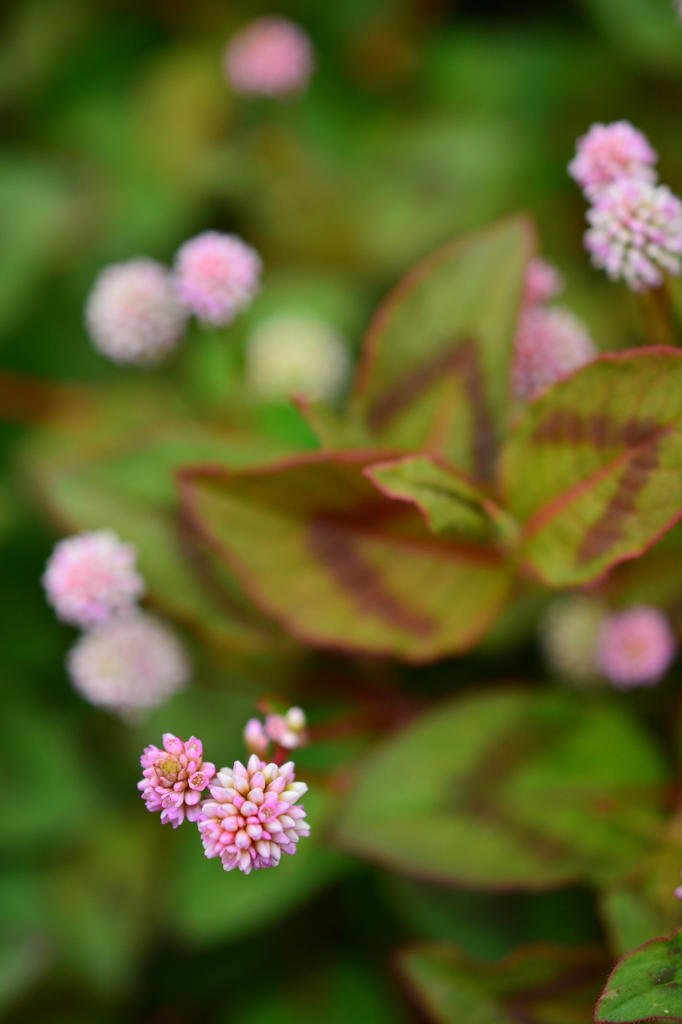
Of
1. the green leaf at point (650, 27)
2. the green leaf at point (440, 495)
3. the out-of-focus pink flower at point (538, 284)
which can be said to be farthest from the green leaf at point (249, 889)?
the green leaf at point (650, 27)

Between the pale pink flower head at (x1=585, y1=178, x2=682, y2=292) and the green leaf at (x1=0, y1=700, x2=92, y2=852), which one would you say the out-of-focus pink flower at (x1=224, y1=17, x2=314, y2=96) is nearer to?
the pale pink flower head at (x1=585, y1=178, x2=682, y2=292)

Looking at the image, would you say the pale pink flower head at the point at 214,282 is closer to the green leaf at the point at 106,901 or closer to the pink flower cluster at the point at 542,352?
the pink flower cluster at the point at 542,352

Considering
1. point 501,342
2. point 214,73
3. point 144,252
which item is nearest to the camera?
point 501,342

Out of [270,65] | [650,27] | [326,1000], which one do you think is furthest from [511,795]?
[650,27]

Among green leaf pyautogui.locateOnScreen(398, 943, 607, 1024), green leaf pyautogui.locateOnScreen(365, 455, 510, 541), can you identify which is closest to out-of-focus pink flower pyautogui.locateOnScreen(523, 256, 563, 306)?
green leaf pyautogui.locateOnScreen(365, 455, 510, 541)

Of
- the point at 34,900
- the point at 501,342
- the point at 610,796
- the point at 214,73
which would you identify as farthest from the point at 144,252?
the point at 610,796

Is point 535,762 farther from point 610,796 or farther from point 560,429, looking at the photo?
point 560,429
